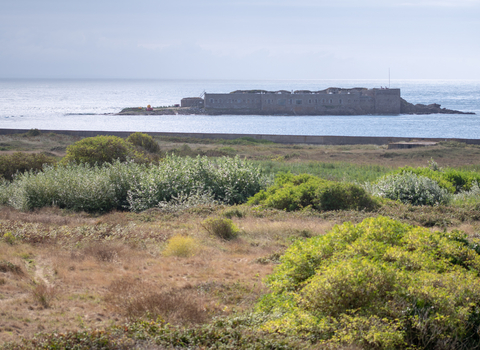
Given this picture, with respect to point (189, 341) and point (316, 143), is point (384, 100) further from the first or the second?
point (189, 341)

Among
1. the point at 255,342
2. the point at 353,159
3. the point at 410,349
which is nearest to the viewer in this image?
the point at 410,349

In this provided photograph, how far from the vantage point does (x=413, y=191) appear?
16844 mm

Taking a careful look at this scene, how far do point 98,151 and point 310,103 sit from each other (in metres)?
89.1

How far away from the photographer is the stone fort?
106 meters

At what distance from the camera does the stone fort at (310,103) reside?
10650cm

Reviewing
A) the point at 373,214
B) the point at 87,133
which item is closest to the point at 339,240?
the point at 373,214

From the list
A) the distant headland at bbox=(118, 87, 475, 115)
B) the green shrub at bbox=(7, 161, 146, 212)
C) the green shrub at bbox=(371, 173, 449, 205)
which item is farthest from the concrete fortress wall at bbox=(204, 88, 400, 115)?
the green shrub at bbox=(7, 161, 146, 212)

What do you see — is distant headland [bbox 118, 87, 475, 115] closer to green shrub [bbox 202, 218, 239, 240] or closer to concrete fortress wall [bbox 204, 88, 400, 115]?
concrete fortress wall [bbox 204, 88, 400, 115]

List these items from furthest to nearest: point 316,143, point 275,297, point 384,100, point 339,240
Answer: point 384,100 → point 316,143 → point 339,240 → point 275,297

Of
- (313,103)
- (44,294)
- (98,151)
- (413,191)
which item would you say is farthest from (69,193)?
(313,103)

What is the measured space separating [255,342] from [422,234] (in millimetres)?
3105

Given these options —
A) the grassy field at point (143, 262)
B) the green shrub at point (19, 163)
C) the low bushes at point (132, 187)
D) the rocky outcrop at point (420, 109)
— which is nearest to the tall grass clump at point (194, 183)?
the low bushes at point (132, 187)

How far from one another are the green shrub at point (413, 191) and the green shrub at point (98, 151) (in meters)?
13.5

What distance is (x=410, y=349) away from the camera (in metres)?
4.54
